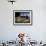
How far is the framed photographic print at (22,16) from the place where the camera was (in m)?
5.15

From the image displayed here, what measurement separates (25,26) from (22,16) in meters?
0.42

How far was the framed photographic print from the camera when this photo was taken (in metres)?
5.15

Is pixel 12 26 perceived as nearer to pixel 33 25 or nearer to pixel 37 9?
pixel 33 25

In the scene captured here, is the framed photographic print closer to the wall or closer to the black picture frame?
the black picture frame

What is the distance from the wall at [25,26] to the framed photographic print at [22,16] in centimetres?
12

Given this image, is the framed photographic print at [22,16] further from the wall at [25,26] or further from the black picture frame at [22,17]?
the wall at [25,26]

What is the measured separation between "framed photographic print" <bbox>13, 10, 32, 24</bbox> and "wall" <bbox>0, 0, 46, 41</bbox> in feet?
0.40

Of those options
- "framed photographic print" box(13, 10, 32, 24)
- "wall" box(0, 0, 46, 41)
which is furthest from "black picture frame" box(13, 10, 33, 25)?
"wall" box(0, 0, 46, 41)

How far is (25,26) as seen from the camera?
203 inches

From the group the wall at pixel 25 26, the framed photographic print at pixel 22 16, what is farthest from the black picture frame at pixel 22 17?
the wall at pixel 25 26

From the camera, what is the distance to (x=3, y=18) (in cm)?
518

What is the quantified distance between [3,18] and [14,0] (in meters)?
0.85

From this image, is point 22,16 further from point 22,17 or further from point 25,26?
point 25,26

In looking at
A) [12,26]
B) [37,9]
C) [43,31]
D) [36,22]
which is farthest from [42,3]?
[12,26]
